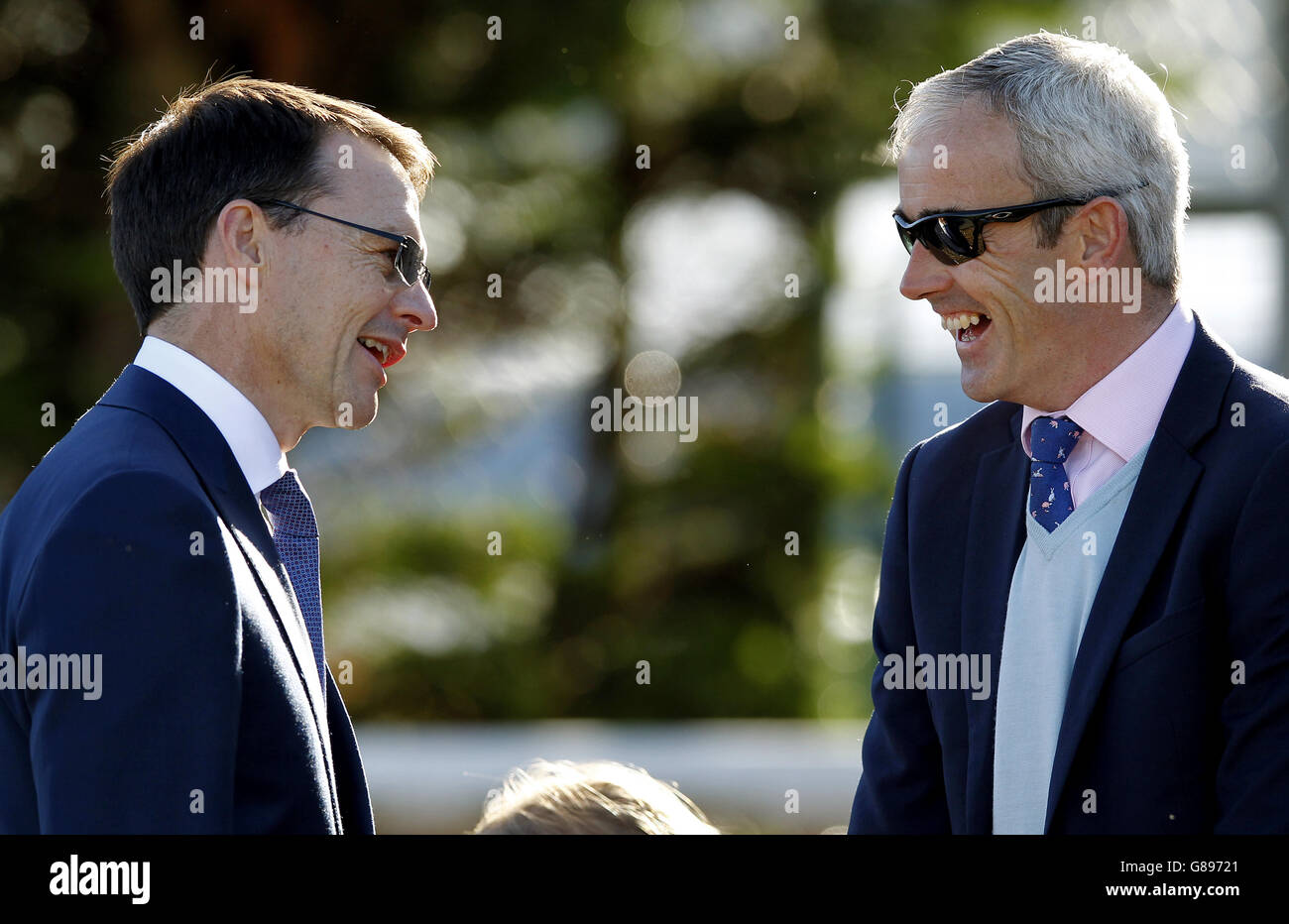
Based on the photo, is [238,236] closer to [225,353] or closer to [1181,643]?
[225,353]

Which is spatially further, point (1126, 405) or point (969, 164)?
point (969, 164)

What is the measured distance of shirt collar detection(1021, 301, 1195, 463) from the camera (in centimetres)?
237

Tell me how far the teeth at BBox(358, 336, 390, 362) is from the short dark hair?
27 cm

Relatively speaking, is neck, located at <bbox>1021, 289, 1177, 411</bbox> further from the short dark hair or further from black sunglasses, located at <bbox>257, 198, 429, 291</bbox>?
the short dark hair

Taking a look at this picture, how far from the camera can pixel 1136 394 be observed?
94.0 inches

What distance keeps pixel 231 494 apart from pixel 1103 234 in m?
1.57

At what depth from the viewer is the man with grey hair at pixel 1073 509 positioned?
2.11 metres

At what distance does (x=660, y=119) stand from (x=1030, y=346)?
511 cm

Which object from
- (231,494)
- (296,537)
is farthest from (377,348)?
(231,494)

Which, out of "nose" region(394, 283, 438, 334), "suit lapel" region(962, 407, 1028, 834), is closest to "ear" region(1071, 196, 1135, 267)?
"suit lapel" region(962, 407, 1028, 834)

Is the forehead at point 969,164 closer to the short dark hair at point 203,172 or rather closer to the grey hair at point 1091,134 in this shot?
the grey hair at point 1091,134

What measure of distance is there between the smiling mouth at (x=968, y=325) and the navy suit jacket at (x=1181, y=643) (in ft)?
1.01
